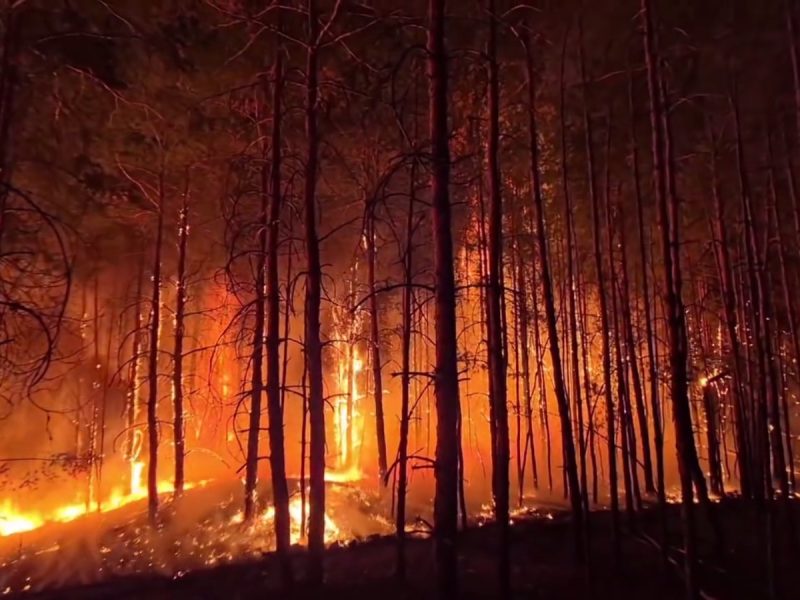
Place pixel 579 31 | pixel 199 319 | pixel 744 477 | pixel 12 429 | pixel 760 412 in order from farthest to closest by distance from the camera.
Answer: pixel 199 319
pixel 12 429
pixel 744 477
pixel 579 31
pixel 760 412

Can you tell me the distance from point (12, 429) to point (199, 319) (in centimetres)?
734

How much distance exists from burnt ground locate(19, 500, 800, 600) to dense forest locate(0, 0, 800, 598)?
0.79ft

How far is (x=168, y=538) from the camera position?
374 inches

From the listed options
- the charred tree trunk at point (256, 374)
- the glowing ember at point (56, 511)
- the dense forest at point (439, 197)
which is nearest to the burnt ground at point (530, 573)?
the dense forest at point (439, 197)

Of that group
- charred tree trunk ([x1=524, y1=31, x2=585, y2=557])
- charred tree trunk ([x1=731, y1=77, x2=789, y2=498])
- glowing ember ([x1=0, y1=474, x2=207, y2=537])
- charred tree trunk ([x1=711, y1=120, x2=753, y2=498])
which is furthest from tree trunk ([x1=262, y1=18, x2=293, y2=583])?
glowing ember ([x1=0, y1=474, x2=207, y2=537])

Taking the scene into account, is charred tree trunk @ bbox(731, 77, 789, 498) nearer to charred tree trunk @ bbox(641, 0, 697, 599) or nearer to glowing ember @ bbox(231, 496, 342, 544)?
charred tree trunk @ bbox(641, 0, 697, 599)

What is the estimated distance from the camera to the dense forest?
5367 millimetres

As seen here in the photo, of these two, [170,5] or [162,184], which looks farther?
[162,184]

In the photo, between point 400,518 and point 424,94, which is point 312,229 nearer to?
point 400,518

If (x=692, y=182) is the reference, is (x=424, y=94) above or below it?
above

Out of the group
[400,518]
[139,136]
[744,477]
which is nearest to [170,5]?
[139,136]

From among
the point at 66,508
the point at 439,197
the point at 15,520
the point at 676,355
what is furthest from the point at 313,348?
the point at 66,508

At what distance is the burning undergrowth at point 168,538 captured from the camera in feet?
27.7

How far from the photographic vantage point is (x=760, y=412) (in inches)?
242
